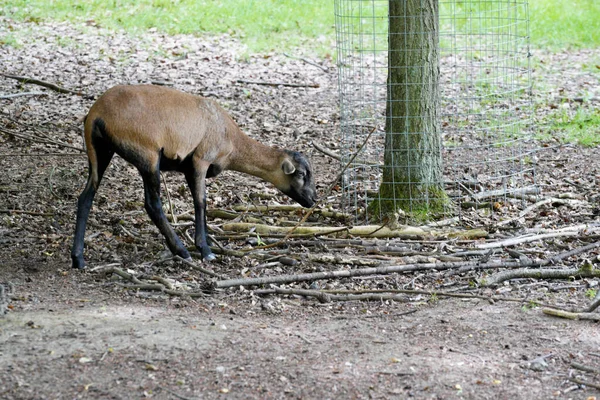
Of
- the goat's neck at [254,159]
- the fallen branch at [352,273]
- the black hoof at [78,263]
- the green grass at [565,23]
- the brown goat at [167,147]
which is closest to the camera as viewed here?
the fallen branch at [352,273]

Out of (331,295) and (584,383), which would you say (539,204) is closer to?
(331,295)

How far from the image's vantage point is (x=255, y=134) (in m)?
11.0

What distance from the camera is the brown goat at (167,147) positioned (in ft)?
21.6

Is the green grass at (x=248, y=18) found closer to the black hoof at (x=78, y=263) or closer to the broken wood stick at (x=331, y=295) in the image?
the black hoof at (x=78, y=263)

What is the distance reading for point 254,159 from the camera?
782 centimetres

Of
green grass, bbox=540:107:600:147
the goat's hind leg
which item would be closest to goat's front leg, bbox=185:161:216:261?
the goat's hind leg

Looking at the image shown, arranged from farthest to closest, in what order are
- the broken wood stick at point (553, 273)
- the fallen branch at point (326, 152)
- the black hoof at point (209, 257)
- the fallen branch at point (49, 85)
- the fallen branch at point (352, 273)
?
the fallen branch at point (49, 85)
the fallen branch at point (326, 152)
the black hoof at point (209, 257)
the broken wood stick at point (553, 273)
the fallen branch at point (352, 273)

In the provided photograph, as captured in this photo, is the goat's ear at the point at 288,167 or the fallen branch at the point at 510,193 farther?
the fallen branch at the point at 510,193

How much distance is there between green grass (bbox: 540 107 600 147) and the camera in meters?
11.0

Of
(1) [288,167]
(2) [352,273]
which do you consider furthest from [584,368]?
(1) [288,167]

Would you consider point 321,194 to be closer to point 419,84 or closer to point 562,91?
point 419,84

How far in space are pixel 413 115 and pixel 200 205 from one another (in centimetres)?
230

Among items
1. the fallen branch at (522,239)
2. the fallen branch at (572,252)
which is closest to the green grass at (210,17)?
the fallen branch at (522,239)

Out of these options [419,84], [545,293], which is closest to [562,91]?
[419,84]
